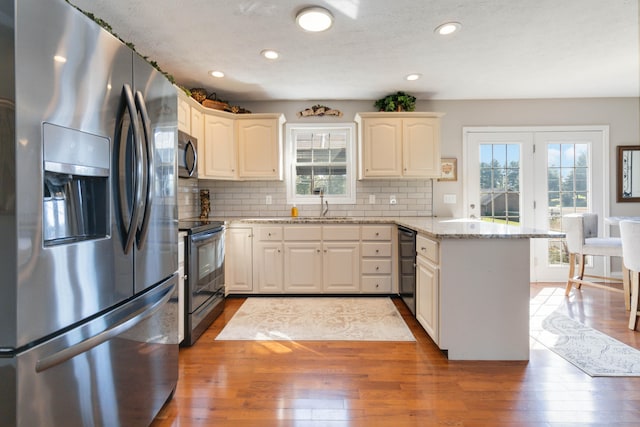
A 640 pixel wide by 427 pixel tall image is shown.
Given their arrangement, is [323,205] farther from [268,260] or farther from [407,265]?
[407,265]

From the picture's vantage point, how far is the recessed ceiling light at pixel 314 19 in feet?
7.00

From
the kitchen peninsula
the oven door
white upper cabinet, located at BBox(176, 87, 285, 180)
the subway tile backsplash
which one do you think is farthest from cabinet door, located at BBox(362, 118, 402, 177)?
the oven door

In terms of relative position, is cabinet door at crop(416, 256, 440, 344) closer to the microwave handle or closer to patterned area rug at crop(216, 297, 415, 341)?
patterned area rug at crop(216, 297, 415, 341)

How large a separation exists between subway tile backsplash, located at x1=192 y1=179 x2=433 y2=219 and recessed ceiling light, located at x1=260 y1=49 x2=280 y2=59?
1613 millimetres

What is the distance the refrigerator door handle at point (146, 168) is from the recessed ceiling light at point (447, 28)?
2.14 m

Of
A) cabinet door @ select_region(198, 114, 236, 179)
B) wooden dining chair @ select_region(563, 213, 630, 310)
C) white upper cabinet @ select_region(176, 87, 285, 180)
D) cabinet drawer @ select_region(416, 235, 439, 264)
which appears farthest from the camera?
white upper cabinet @ select_region(176, 87, 285, 180)

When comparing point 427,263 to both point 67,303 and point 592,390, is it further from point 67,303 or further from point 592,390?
point 67,303

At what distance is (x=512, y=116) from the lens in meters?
4.11

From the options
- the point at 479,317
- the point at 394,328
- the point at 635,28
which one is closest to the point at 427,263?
the point at 479,317

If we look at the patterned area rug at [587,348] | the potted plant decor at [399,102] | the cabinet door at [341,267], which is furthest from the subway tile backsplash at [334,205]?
the patterned area rug at [587,348]

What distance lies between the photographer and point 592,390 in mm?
1812

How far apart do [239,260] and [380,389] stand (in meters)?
2.19

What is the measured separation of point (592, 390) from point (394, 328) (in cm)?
128

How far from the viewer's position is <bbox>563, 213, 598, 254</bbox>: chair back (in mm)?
3377
